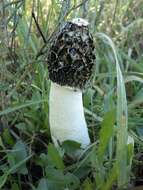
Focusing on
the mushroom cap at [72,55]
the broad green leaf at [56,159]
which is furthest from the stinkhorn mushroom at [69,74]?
the broad green leaf at [56,159]

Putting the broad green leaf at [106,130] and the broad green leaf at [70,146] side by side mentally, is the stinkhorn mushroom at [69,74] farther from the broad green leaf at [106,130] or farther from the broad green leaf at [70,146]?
the broad green leaf at [106,130]

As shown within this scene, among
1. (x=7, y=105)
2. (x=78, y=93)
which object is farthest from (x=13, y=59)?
(x=78, y=93)

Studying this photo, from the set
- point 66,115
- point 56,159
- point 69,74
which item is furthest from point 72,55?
point 56,159

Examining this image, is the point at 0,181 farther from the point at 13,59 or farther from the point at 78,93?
the point at 13,59

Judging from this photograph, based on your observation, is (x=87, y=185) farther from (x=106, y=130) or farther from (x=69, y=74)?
(x=69, y=74)

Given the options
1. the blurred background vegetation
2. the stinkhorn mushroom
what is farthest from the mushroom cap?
the blurred background vegetation
